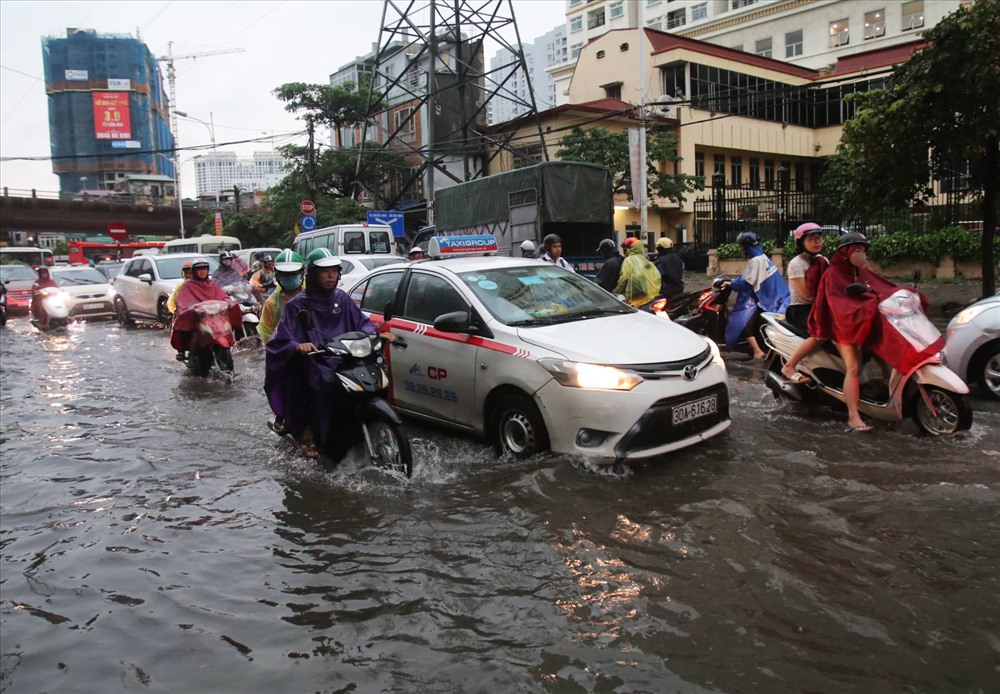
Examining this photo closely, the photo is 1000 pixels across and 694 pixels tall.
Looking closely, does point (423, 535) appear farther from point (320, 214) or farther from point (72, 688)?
point (320, 214)

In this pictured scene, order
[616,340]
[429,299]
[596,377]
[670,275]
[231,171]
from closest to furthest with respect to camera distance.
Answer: [596,377], [616,340], [429,299], [670,275], [231,171]

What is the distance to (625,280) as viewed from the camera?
31.3 ft

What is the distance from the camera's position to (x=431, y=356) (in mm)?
6094

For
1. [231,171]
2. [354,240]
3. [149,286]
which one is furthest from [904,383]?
[231,171]

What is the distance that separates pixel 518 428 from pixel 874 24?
48.7 m

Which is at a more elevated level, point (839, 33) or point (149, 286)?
point (839, 33)

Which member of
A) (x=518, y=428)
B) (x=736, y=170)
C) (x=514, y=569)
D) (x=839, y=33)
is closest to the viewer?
(x=514, y=569)

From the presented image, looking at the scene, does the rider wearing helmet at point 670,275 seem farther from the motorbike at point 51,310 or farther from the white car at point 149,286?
the motorbike at point 51,310

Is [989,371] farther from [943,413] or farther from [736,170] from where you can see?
[736,170]

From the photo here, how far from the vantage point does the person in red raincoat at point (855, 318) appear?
5.70 meters

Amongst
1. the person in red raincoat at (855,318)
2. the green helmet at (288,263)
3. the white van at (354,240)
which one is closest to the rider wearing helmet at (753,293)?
the person in red raincoat at (855,318)

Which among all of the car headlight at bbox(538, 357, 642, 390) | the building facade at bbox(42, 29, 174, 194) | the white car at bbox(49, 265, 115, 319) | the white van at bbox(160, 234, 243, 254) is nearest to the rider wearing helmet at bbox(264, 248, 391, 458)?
the car headlight at bbox(538, 357, 642, 390)

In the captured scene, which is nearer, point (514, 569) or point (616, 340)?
point (514, 569)

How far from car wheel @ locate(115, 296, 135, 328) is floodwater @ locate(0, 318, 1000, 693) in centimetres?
1191
